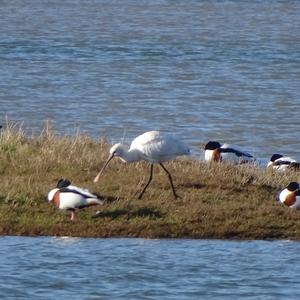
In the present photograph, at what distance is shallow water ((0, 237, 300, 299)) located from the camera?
11336 mm

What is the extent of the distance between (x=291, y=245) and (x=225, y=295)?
56.8 inches

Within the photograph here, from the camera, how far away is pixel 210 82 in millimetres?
30141

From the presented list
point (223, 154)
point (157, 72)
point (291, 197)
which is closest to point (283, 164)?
point (223, 154)

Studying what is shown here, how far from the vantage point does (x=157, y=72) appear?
3262 centimetres

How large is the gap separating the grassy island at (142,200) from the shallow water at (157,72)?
5.15 m

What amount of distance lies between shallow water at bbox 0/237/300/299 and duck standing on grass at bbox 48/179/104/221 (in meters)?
0.35

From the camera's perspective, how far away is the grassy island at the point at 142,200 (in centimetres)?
1270

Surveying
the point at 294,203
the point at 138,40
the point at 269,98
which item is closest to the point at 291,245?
the point at 294,203

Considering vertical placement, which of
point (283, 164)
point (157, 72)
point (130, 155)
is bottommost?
point (283, 164)

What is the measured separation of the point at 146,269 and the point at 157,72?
20972mm

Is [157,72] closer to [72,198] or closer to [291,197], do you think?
[291,197]

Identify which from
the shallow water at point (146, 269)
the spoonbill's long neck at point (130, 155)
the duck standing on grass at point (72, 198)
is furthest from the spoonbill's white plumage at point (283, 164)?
the duck standing on grass at point (72, 198)

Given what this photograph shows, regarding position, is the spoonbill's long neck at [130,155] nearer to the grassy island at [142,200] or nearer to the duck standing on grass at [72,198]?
the grassy island at [142,200]

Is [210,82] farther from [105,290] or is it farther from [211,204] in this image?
[105,290]
